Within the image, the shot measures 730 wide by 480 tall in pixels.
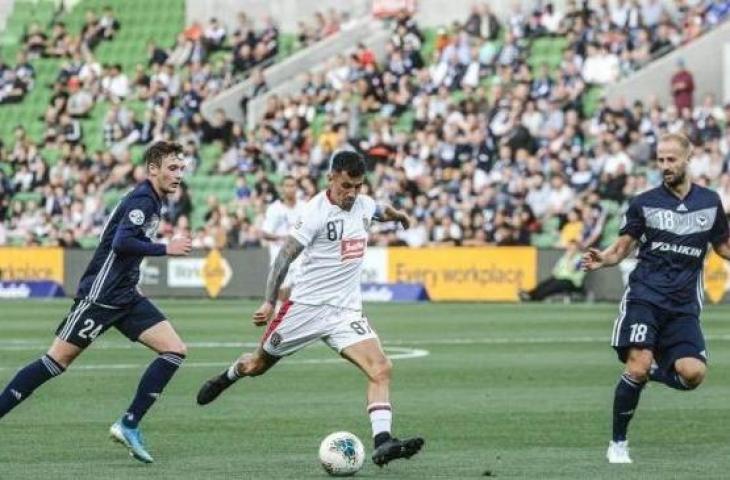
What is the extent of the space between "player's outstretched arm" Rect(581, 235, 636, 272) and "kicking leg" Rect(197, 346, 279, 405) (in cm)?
244

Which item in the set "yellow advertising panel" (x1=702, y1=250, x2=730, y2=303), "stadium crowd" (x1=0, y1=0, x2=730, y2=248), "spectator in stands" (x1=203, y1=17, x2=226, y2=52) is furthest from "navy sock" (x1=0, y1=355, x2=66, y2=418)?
"spectator in stands" (x1=203, y1=17, x2=226, y2=52)

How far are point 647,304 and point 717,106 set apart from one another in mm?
26768

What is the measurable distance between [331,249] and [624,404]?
7.28 feet

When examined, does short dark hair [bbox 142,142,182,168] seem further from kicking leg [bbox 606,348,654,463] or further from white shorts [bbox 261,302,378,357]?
kicking leg [bbox 606,348,654,463]

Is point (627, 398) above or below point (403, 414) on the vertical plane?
above

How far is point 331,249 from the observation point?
12.8m

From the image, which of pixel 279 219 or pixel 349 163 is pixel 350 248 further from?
pixel 279 219

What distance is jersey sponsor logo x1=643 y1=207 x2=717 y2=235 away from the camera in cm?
1248

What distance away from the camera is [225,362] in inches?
837

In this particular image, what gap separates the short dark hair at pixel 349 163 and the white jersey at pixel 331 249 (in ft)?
1.16

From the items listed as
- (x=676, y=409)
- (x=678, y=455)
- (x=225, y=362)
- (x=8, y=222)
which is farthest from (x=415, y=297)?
(x=678, y=455)

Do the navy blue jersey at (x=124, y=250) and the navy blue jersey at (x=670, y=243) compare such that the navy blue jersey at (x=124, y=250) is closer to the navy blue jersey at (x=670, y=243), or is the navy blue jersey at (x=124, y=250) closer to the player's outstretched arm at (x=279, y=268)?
the player's outstretched arm at (x=279, y=268)

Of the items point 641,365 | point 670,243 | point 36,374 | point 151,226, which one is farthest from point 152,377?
point 670,243

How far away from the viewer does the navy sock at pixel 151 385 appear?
12.7 m
